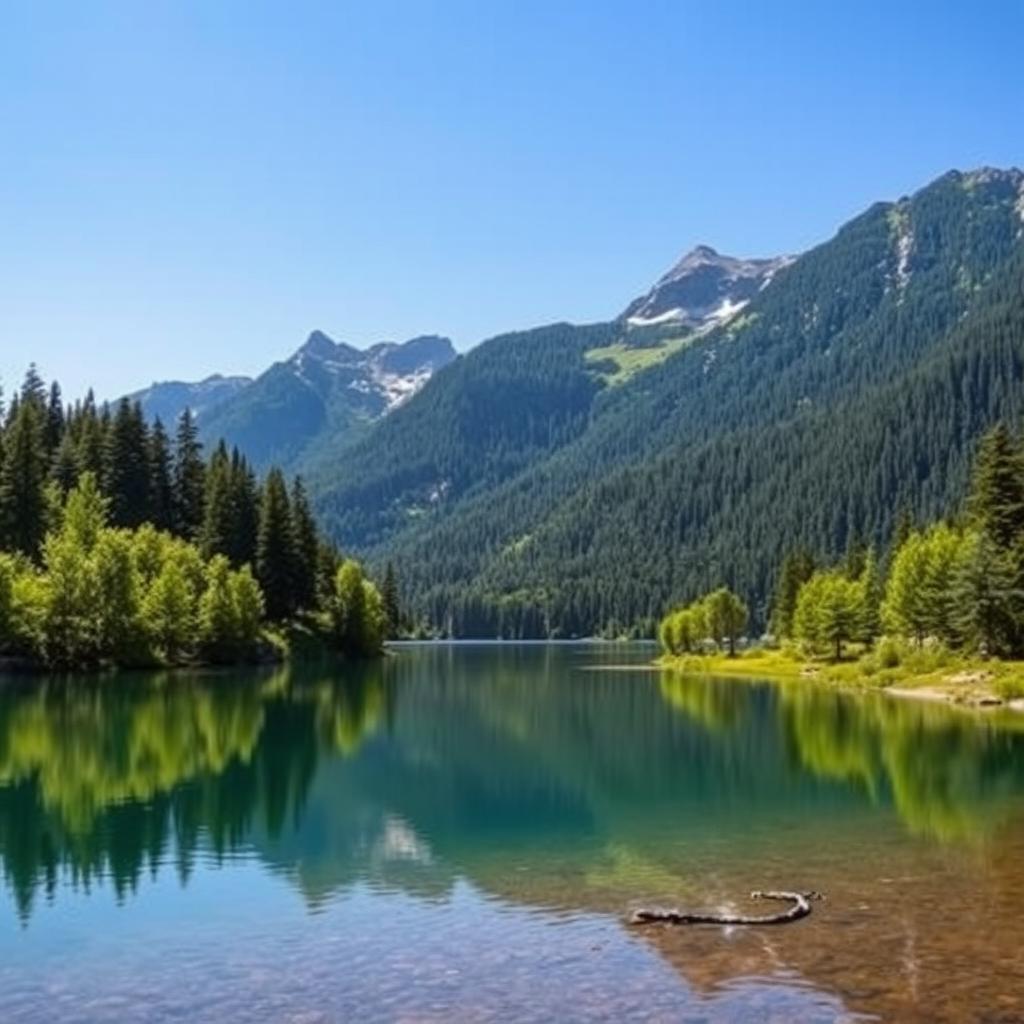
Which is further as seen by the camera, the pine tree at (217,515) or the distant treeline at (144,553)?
the pine tree at (217,515)

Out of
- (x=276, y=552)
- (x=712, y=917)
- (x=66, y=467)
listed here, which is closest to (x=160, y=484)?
(x=66, y=467)

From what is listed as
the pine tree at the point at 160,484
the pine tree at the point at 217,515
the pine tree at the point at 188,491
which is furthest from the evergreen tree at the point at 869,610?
the pine tree at the point at 160,484

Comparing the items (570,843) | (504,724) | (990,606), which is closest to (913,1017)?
(570,843)

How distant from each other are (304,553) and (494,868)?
13411 cm

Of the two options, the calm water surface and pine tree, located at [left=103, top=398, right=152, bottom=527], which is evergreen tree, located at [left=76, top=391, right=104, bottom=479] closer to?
pine tree, located at [left=103, top=398, right=152, bottom=527]

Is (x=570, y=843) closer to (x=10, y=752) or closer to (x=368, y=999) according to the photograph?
(x=368, y=999)

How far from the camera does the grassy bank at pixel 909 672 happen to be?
9569 centimetres

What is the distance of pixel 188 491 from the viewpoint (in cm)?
17238

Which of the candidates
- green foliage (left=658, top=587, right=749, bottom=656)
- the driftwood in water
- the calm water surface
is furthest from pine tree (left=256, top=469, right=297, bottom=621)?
the driftwood in water

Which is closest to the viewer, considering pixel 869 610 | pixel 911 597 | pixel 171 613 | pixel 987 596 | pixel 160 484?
pixel 987 596

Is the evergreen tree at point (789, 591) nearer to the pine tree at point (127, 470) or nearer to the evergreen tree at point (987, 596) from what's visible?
the evergreen tree at point (987, 596)

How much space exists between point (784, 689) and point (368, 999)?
348 feet

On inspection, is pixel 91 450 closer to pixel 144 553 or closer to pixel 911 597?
pixel 144 553

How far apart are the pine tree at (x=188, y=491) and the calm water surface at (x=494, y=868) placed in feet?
287
